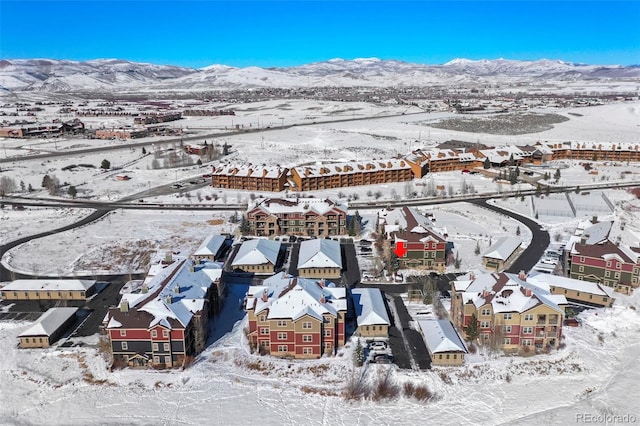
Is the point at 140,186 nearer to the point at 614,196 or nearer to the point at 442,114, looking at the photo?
the point at 614,196

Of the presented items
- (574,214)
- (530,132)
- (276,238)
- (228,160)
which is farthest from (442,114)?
(276,238)

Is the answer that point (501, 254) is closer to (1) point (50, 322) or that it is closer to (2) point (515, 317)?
(2) point (515, 317)

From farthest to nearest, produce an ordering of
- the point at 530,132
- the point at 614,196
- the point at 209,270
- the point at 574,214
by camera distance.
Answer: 1. the point at 530,132
2. the point at 614,196
3. the point at 574,214
4. the point at 209,270

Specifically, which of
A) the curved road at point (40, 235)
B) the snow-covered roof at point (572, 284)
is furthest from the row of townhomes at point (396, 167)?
the snow-covered roof at point (572, 284)

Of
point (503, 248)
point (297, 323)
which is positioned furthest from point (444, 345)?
point (503, 248)

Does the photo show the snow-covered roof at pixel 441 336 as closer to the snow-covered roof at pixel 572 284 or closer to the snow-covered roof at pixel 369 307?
the snow-covered roof at pixel 369 307

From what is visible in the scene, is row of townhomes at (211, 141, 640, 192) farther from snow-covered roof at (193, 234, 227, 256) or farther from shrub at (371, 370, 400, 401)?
shrub at (371, 370, 400, 401)

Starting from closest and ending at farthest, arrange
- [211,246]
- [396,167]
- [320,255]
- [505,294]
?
[505,294], [320,255], [211,246], [396,167]
